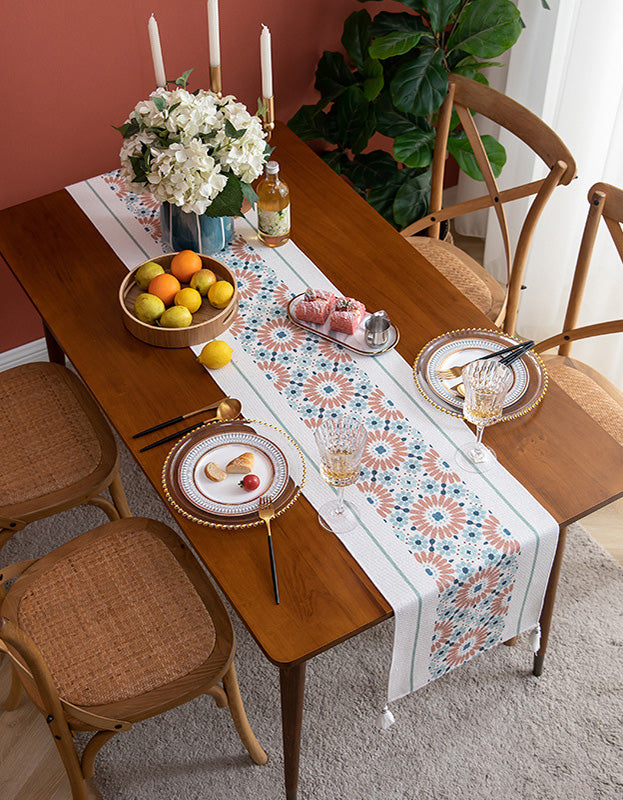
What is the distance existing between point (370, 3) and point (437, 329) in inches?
57.3

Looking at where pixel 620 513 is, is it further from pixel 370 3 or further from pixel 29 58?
pixel 29 58

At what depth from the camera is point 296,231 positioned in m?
2.16

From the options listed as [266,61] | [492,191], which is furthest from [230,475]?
[492,191]

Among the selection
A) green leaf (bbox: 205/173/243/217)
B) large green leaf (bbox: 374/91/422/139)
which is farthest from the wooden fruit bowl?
large green leaf (bbox: 374/91/422/139)

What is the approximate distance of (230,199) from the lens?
190cm

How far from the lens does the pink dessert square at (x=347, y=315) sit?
1.86 metres

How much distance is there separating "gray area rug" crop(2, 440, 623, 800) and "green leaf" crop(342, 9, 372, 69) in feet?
5.58

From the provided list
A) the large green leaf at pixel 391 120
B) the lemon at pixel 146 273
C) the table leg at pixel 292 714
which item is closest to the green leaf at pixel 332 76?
the large green leaf at pixel 391 120

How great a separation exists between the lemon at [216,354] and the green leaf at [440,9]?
51.8 inches

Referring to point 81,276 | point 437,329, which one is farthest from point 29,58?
point 437,329

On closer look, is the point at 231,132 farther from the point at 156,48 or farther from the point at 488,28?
the point at 488,28

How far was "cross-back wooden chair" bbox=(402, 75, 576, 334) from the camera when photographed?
2.21m

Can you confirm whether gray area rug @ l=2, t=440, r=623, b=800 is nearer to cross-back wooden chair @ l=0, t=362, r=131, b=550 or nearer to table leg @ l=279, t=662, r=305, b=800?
table leg @ l=279, t=662, r=305, b=800

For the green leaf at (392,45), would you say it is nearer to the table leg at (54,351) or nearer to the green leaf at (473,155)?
the green leaf at (473,155)
